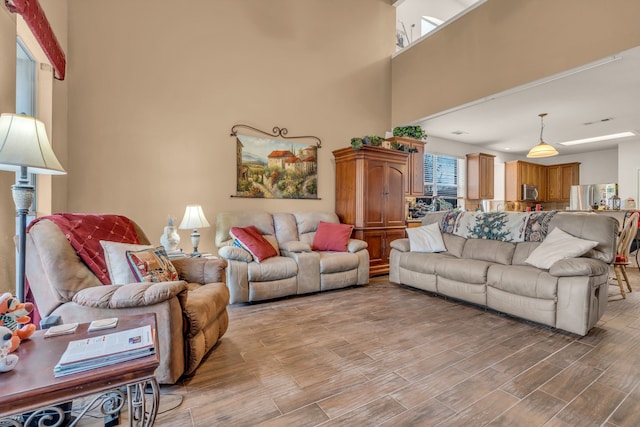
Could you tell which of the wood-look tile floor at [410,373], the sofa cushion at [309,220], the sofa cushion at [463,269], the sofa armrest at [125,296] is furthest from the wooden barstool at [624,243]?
the sofa armrest at [125,296]

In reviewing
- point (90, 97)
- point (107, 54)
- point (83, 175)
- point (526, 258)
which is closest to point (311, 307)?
point (526, 258)

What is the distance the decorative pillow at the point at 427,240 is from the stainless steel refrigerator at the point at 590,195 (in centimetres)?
586

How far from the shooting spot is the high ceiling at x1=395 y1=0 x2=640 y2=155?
3.79m

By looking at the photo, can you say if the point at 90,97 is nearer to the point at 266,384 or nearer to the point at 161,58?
the point at 161,58

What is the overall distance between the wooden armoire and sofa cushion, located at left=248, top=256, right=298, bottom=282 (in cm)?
146

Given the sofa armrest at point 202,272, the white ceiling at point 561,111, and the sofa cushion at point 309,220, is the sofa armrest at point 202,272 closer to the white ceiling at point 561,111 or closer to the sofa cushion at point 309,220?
the sofa cushion at point 309,220

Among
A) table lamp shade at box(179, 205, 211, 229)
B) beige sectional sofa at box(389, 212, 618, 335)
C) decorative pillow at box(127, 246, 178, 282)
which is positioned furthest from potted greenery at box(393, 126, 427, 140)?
decorative pillow at box(127, 246, 178, 282)

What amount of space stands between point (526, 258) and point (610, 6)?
9.29 ft

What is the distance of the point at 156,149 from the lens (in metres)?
3.71

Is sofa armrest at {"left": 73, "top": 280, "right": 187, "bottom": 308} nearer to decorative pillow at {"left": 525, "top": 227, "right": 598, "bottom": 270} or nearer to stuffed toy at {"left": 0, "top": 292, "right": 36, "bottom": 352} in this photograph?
stuffed toy at {"left": 0, "top": 292, "right": 36, "bottom": 352}

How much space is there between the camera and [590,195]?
7.70m

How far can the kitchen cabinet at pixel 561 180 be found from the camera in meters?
8.21

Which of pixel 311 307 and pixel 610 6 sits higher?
pixel 610 6

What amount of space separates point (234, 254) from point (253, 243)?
269mm
